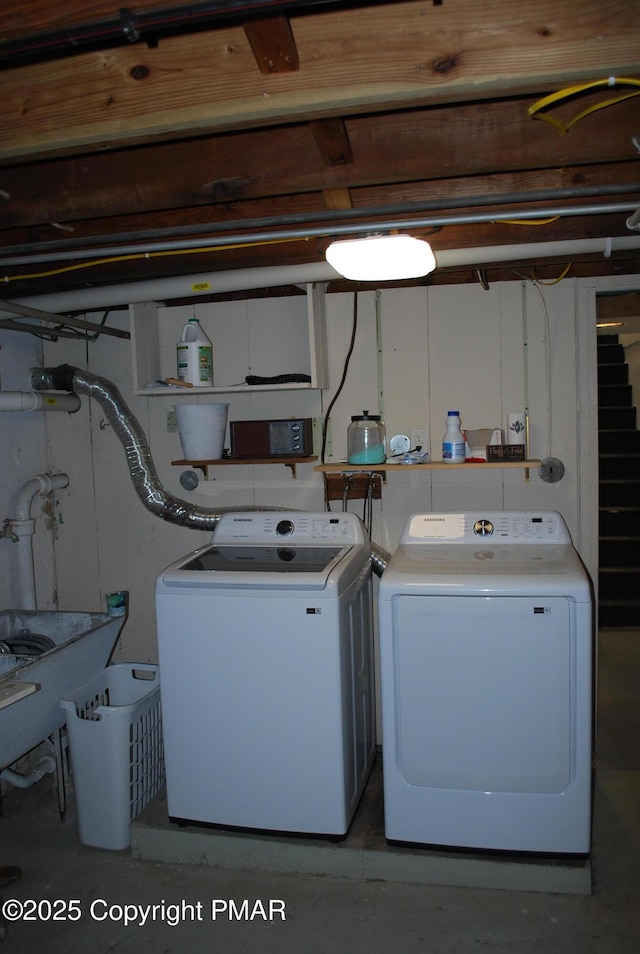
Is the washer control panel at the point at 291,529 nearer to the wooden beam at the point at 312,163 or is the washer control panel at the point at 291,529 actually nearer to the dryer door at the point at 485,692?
the dryer door at the point at 485,692

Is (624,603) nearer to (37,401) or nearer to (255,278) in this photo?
(255,278)

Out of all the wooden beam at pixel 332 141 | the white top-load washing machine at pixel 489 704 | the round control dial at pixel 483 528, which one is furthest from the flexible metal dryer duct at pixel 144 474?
the wooden beam at pixel 332 141

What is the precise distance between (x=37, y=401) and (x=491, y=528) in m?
2.05

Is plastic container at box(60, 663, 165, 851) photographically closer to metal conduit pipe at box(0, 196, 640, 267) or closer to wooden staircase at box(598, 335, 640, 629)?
metal conduit pipe at box(0, 196, 640, 267)

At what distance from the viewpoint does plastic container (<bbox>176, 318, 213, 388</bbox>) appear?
293 cm

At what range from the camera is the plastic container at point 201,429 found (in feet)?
9.61

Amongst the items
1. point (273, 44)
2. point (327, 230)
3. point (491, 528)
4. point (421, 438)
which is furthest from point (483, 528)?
point (273, 44)

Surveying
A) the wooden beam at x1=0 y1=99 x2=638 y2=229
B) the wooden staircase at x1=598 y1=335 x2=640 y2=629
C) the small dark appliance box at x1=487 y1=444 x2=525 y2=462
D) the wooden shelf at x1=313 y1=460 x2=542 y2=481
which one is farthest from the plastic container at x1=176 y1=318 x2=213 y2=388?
the wooden staircase at x1=598 y1=335 x2=640 y2=629

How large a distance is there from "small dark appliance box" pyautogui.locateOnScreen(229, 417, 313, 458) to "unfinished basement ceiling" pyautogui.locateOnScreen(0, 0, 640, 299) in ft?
2.28

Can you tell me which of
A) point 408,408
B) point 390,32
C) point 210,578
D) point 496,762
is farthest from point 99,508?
point 390,32

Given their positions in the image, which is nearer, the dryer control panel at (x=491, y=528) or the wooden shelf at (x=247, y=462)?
the dryer control panel at (x=491, y=528)

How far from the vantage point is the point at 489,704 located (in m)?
2.10

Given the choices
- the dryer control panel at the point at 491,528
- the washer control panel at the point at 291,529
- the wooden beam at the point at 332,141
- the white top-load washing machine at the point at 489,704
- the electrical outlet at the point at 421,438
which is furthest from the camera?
the electrical outlet at the point at 421,438

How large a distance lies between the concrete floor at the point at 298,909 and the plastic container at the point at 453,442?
1.44 m
